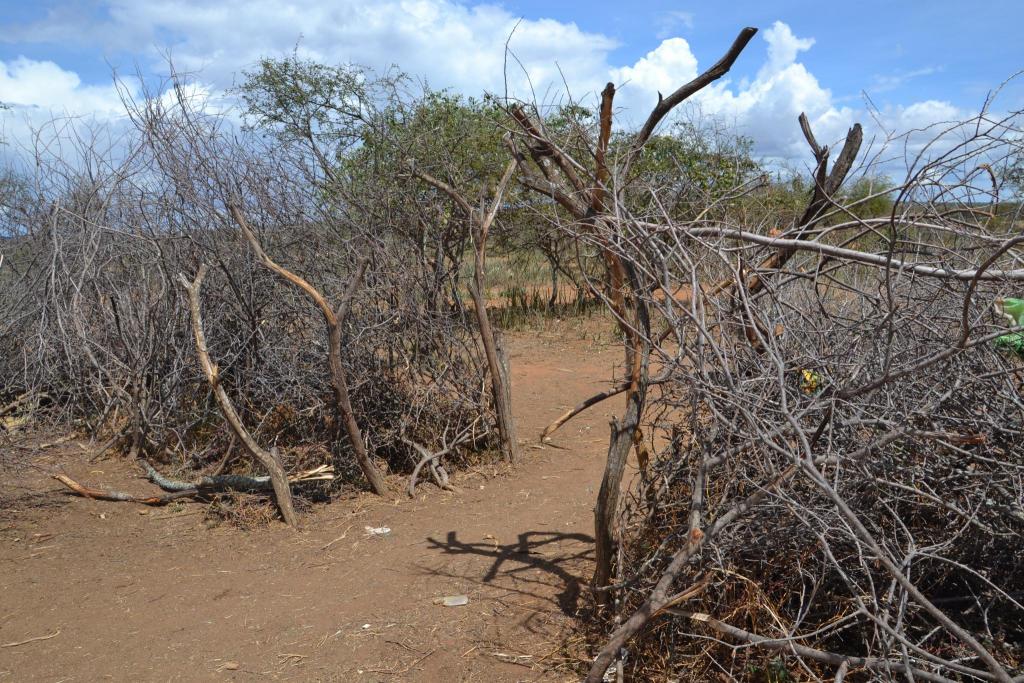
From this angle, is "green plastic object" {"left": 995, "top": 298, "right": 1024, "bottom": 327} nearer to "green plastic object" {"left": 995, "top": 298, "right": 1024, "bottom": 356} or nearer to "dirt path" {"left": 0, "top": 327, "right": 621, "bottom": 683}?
"green plastic object" {"left": 995, "top": 298, "right": 1024, "bottom": 356}

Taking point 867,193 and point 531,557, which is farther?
point 531,557

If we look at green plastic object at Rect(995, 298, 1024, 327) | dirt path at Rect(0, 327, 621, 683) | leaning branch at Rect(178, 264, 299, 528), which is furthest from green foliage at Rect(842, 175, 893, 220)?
leaning branch at Rect(178, 264, 299, 528)

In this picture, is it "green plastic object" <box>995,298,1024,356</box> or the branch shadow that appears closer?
"green plastic object" <box>995,298,1024,356</box>

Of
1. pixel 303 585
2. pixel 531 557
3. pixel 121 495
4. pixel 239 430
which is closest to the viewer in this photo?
pixel 303 585

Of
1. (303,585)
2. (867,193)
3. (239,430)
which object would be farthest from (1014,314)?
(239,430)

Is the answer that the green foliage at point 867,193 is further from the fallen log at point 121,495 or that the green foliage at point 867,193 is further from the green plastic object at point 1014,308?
the fallen log at point 121,495

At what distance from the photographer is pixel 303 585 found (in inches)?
188

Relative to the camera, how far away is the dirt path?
3955 mm

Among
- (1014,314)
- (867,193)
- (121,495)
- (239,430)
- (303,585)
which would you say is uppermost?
(867,193)

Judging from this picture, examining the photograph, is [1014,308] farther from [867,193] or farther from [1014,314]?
[867,193]

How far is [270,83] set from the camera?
1295 cm

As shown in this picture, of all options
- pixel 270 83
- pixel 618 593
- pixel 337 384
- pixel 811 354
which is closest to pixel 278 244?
pixel 337 384

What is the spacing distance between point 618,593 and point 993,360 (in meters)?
1.72

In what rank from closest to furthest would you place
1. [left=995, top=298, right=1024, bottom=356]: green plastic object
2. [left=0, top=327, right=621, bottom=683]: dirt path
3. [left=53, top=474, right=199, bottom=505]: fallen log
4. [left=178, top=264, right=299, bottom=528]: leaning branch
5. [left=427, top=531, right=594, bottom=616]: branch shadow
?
[left=995, top=298, right=1024, bottom=356]: green plastic object
[left=0, top=327, right=621, bottom=683]: dirt path
[left=427, top=531, right=594, bottom=616]: branch shadow
[left=178, top=264, right=299, bottom=528]: leaning branch
[left=53, top=474, right=199, bottom=505]: fallen log
